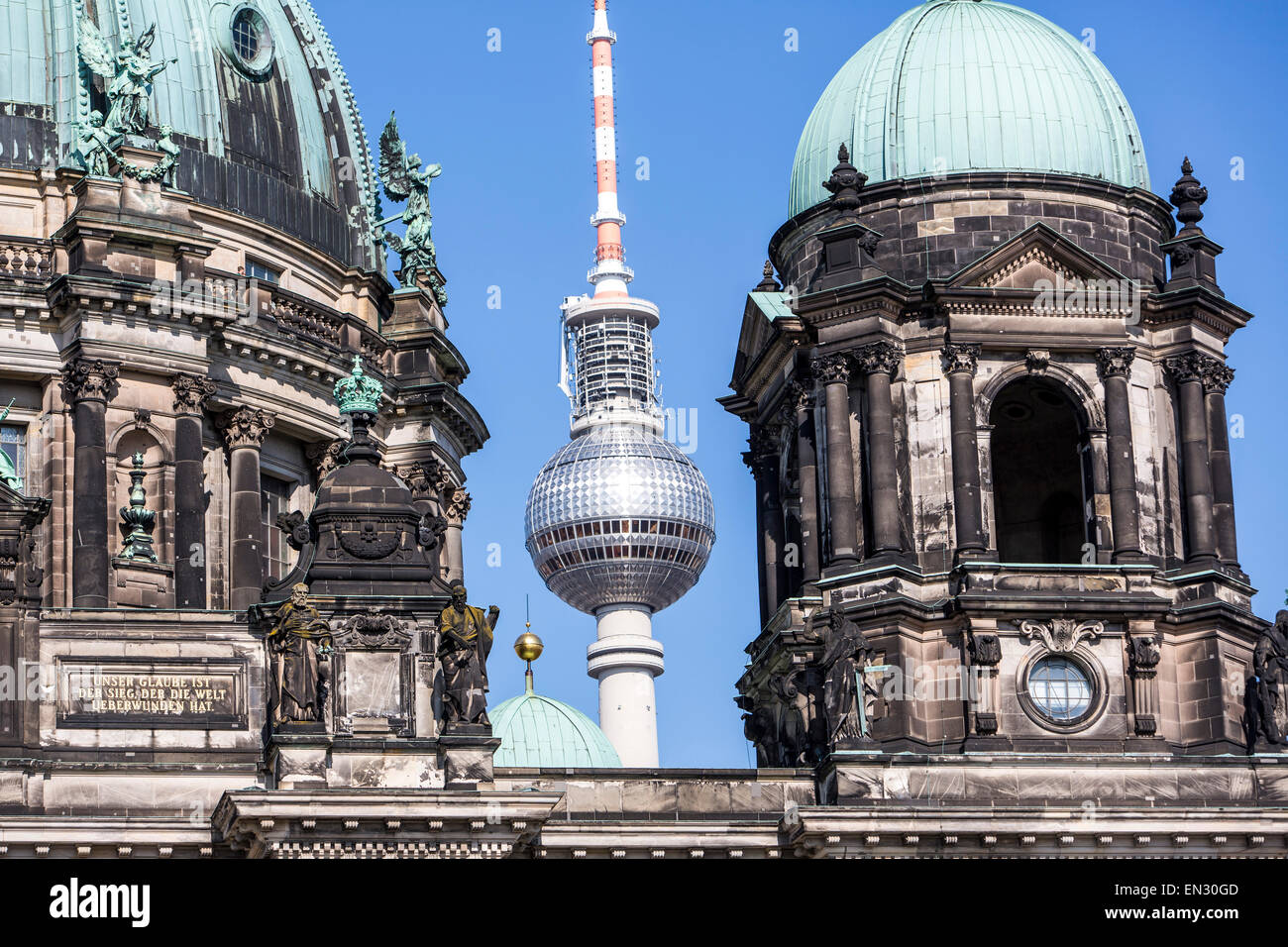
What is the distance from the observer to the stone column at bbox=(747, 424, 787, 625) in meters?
61.6

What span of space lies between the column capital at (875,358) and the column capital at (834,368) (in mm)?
229

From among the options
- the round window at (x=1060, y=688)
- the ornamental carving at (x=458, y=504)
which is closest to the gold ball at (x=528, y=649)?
the ornamental carving at (x=458, y=504)

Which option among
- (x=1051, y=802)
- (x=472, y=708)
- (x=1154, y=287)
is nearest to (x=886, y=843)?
(x=1051, y=802)

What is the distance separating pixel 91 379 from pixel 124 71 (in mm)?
7008

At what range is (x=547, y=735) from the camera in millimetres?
79188

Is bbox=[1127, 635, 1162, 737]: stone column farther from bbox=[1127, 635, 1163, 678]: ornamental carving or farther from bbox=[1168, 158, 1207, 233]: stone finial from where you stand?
bbox=[1168, 158, 1207, 233]: stone finial

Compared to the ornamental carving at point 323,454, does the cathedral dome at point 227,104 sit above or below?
above

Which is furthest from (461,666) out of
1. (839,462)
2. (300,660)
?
(839,462)

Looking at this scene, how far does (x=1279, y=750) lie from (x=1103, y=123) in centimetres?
1229

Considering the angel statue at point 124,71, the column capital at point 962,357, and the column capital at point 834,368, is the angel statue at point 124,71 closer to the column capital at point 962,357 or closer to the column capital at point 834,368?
the column capital at point 834,368

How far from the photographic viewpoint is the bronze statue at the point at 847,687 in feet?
180

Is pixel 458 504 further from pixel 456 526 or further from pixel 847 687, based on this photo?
pixel 847 687

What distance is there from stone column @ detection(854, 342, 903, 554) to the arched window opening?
4965mm

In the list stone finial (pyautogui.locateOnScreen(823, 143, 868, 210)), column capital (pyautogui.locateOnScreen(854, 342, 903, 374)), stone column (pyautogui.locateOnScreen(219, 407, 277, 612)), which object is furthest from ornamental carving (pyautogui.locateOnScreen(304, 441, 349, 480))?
column capital (pyautogui.locateOnScreen(854, 342, 903, 374))
